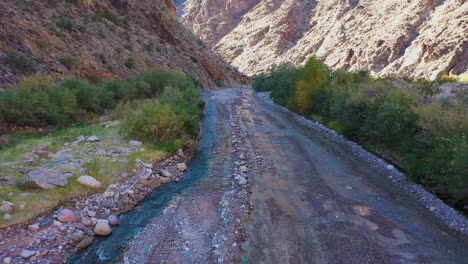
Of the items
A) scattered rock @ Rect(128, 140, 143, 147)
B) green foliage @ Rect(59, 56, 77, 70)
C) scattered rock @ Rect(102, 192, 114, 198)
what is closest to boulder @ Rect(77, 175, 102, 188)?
scattered rock @ Rect(102, 192, 114, 198)

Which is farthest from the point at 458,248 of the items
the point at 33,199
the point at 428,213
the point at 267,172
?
the point at 33,199

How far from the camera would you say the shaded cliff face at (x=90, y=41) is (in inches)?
779

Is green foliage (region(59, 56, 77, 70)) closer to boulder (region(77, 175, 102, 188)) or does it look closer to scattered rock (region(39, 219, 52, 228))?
boulder (region(77, 175, 102, 188))

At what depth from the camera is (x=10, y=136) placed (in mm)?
11727

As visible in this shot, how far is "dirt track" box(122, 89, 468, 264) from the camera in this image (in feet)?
21.1

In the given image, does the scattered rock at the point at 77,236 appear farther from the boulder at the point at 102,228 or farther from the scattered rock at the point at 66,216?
the scattered rock at the point at 66,216

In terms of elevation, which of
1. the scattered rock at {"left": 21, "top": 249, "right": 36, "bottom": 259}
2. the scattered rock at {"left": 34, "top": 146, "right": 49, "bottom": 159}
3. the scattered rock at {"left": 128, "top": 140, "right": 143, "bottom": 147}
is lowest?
the scattered rock at {"left": 21, "top": 249, "right": 36, "bottom": 259}

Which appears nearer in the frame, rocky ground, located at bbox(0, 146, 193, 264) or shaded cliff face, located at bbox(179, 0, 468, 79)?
rocky ground, located at bbox(0, 146, 193, 264)

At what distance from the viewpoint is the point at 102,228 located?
708cm

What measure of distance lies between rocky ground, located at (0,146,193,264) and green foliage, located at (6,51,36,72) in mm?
13173

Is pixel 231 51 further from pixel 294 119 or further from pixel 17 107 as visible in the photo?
pixel 17 107

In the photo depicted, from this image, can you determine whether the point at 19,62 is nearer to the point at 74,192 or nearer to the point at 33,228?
the point at 74,192

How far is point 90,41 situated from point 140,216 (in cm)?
2592

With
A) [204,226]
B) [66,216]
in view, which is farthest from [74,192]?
[204,226]
